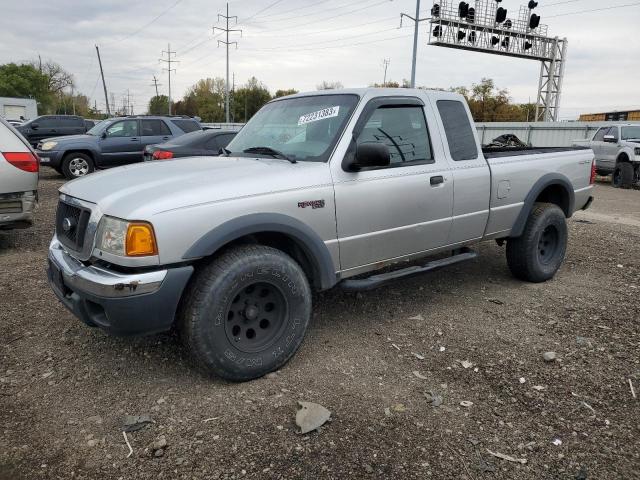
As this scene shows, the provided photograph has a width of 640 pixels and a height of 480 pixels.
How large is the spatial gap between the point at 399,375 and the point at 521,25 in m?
36.6

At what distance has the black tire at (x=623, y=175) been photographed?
50.5 feet

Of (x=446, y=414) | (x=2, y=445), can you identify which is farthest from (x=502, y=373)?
(x=2, y=445)

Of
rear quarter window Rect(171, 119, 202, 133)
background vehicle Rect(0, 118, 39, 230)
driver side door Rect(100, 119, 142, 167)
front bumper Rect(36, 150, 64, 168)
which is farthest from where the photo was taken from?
rear quarter window Rect(171, 119, 202, 133)

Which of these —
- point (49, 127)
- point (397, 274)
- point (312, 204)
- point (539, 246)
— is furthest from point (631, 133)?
point (49, 127)

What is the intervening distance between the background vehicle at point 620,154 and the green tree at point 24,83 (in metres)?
86.5

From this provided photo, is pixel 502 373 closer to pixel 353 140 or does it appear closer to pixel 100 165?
pixel 353 140

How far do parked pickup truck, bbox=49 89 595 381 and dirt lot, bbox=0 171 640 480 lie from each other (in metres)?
0.44

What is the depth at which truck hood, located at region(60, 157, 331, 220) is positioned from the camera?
2795mm

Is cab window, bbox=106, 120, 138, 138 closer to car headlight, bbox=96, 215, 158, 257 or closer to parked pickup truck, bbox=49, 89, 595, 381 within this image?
parked pickup truck, bbox=49, 89, 595, 381

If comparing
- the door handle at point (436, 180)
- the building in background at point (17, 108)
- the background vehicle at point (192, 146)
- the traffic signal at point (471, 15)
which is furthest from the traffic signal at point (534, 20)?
the building in background at point (17, 108)

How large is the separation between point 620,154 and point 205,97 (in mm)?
85633

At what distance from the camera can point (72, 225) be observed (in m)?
3.15

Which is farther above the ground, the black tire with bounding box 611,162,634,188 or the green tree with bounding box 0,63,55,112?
the green tree with bounding box 0,63,55,112

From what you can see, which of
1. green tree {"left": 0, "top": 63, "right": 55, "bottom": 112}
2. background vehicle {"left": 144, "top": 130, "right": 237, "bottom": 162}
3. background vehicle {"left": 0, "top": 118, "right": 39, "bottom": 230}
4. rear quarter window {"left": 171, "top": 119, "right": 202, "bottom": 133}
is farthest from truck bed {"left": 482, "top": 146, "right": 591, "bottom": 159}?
green tree {"left": 0, "top": 63, "right": 55, "bottom": 112}
